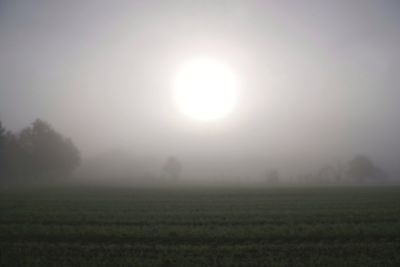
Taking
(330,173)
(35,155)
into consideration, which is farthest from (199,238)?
(330,173)

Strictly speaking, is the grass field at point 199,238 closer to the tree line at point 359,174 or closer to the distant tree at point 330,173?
the tree line at point 359,174

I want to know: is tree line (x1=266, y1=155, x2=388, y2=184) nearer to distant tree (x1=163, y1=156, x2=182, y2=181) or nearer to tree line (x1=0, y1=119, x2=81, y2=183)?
distant tree (x1=163, y1=156, x2=182, y2=181)

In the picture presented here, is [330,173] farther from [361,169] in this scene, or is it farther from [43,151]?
[43,151]

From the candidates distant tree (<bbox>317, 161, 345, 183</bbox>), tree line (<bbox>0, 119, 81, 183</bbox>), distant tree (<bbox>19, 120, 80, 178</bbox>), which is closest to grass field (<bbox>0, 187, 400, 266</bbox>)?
tree line (<bbox>0, 119, 81, 183</bbox>)

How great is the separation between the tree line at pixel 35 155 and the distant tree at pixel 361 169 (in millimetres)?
112301

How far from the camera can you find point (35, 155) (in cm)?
9450

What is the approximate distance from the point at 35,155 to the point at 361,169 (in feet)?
407

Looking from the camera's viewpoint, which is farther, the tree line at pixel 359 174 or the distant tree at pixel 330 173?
the distant tree at pixel 330 173

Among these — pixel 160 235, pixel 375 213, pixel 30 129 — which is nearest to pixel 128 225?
pixel 160 235

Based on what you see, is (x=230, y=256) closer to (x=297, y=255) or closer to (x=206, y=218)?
(x=297, y=255)

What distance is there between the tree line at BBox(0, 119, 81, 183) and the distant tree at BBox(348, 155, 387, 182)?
11230 centimetres

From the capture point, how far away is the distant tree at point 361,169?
146m

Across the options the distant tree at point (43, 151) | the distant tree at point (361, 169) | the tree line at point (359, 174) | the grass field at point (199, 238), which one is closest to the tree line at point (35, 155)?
the distant tree at point (43, 151)

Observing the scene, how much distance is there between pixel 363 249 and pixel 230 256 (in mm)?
6945
